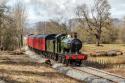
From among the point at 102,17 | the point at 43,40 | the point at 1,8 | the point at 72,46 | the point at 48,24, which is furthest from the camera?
the point at 48,24

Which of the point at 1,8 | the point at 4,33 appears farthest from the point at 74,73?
the point at 4,33

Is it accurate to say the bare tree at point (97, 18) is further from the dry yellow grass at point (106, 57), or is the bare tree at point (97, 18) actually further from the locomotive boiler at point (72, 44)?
the locomotive boiler at point (72, 44)

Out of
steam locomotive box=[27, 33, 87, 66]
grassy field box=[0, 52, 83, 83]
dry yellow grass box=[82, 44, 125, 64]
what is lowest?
dry yellow grass box=[82, 44, 125, 64]

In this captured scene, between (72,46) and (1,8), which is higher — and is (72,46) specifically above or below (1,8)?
below

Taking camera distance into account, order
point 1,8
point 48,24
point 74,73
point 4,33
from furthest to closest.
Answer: point 48,24 → point 4,33 → point 1,8 → point 74,73

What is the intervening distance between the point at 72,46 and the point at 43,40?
1178 cm

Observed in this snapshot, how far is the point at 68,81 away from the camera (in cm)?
2212

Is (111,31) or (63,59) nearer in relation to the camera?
(63,59)

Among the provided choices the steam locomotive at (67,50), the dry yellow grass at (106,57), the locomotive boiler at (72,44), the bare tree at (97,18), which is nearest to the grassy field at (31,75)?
the steam locomotive at (67,50)

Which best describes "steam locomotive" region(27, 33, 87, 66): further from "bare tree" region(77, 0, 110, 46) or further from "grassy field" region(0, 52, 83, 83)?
"bare tree" region(77, 0, 110, 46)

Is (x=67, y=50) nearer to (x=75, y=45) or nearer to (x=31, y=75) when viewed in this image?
(x=75, y=45)

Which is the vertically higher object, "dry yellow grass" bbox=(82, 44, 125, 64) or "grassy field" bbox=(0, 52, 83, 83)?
"grassy field" bbox=(0, 52, 83, 83)

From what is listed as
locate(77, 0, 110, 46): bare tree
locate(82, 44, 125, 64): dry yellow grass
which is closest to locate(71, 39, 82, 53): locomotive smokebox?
locate(82, 44, 125, 64): dry yellow grass

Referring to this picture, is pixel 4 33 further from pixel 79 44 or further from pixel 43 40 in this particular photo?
pixel 79 44
